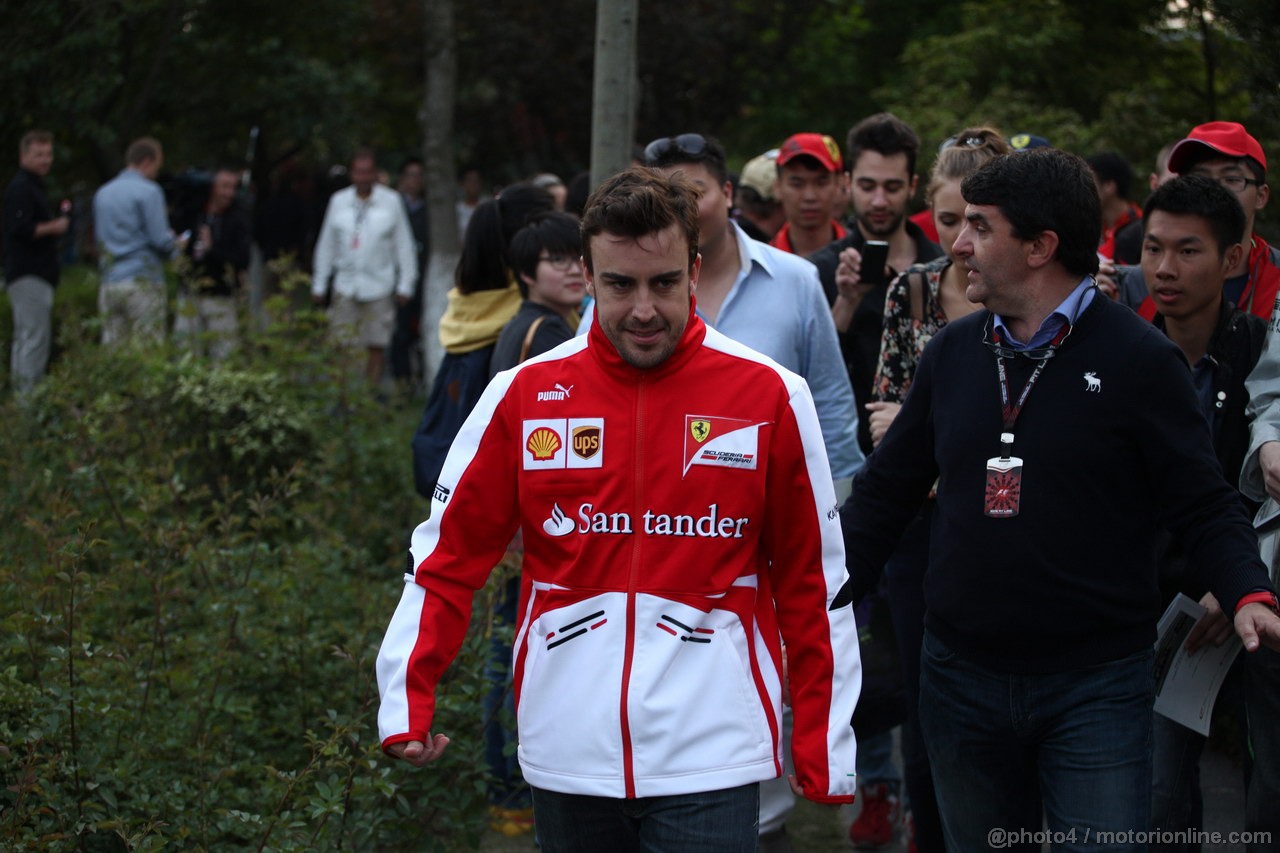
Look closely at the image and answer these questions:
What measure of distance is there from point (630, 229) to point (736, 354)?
0.38 metres

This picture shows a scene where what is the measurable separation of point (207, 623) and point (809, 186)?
125 inches

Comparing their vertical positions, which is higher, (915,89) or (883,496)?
(915,89)

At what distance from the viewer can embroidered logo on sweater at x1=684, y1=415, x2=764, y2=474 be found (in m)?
3.22

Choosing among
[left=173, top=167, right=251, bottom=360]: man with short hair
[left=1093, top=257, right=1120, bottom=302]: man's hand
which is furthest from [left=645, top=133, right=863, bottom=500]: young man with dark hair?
[left=173, top=167, right=251, bottom=360]: man with short hair

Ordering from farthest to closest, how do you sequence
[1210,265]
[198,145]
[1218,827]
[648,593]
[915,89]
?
[198,145] → [915,89] → [1218,827] → [1210,265] → [648,593]

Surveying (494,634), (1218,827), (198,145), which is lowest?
(1218,827)

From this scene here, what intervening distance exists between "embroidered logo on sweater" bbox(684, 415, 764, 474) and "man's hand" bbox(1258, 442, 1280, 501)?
1423mm

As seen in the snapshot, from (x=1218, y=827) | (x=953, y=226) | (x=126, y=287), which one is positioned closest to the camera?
(x=953, y=226)

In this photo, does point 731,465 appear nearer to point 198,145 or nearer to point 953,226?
point 953,226

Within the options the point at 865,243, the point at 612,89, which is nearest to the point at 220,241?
the point at 612,89

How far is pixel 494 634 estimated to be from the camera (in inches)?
211

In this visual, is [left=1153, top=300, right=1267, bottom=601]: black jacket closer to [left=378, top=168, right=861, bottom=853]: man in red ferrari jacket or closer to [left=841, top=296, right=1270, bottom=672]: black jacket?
[left=841, top=296, right=1270, bottom=672]: black jacket

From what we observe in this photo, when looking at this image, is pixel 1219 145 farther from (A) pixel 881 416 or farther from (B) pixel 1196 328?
(A) pixel 881 416

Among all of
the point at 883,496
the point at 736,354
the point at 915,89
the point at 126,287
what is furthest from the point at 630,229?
the point at 915,89
